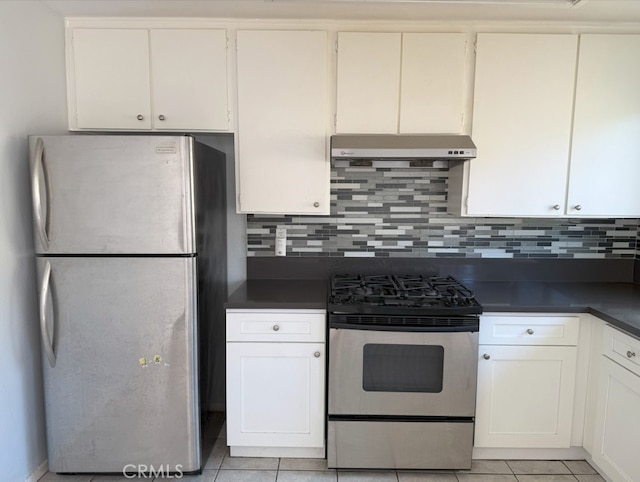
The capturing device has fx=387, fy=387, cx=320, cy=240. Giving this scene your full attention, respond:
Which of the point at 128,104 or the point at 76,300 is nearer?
the point at 76,300

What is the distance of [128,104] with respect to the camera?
2111 millimetres

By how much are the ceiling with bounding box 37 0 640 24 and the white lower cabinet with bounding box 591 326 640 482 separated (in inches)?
62.5

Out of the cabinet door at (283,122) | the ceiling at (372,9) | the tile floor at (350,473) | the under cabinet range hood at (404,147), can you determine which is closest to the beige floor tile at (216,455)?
the tile floor at (350,473)

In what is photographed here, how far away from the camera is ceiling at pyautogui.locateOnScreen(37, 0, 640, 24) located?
189 centimetres

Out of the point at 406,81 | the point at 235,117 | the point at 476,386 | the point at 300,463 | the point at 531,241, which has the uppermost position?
the point at 406,81

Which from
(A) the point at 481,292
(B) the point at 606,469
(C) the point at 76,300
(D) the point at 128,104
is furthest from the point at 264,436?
(D) the point at 128,104

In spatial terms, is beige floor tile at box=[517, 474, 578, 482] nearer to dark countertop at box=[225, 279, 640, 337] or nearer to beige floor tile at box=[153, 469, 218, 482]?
dark countertop at box=[225, 279, 640, 337]

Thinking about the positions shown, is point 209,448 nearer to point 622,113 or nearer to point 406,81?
point 406,81

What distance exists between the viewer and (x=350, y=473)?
2.00 meters

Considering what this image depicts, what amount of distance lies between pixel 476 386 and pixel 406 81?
5.36ft

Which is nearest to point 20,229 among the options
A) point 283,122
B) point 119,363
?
point 119,363

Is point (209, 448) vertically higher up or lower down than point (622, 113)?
lower down

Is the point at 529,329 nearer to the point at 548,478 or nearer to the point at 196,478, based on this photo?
the point at 548,478

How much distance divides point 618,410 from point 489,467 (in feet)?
2.26
